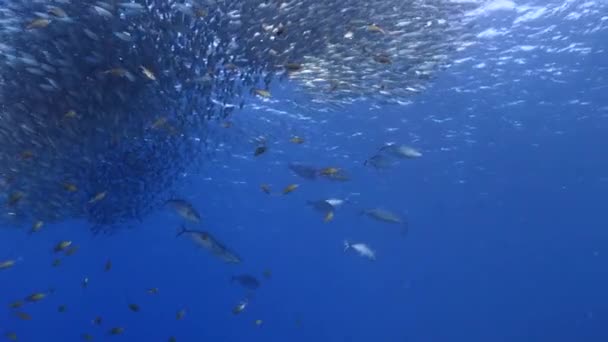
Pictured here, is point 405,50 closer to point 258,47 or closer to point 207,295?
point 258,47

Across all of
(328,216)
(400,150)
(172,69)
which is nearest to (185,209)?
(328,216)

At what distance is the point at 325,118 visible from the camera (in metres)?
25.9

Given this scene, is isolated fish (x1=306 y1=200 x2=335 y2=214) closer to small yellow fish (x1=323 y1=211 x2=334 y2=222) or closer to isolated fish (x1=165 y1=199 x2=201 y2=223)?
small yellow fish (x1=323 y1=211 x2=334 y2=222)

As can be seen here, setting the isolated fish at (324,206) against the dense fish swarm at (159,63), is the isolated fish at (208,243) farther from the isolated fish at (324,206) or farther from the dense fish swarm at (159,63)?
the isolated fish at (324,206)

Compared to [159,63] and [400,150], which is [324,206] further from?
[159,63]

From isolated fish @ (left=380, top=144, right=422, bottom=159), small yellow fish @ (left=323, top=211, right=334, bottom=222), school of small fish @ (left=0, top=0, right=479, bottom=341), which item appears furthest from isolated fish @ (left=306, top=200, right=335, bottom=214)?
isolated fish @ (left=380, top=144, right=422, bottom=159)

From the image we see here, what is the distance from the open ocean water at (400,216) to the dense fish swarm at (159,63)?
3022mm

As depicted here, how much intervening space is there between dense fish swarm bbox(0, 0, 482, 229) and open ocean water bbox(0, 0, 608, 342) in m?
3.02

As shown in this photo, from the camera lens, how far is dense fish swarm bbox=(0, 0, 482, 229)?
480 inches

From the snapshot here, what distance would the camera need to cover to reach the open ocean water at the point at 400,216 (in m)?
21.6

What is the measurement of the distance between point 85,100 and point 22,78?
1.55 m

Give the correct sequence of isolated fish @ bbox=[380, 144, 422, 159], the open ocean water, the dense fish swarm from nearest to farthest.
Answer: the dense fish swarm → isolated fish @ bbox=[380, 144, 422, 159] → the open ocean water

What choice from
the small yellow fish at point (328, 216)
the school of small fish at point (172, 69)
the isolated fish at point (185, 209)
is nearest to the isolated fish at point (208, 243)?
the school of small fish at point (172, 69)

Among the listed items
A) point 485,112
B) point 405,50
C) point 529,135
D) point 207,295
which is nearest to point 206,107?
point 405,50
